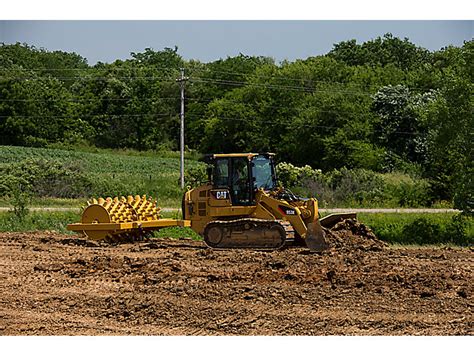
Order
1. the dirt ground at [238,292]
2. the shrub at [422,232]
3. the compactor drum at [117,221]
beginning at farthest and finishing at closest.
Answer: the shrub at [422,232] → the compactor drum at [117,221] → the dirt ground at [238,292]

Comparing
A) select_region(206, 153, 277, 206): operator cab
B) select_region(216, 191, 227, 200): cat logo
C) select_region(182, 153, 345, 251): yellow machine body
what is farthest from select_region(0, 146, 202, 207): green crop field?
select_region(206, 153, 277, 206): operator cab

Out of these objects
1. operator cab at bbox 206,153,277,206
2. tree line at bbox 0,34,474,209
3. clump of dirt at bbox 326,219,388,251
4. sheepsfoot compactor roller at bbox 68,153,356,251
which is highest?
tree line at bbox 0,34,474,209

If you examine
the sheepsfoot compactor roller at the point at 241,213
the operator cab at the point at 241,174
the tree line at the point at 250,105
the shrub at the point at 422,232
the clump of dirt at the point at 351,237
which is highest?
the tree line at the point at 250,105

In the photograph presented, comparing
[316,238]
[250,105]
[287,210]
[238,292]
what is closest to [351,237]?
[316,238]

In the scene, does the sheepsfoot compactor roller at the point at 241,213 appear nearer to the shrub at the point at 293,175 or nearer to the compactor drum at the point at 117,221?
the compactor drum at the point at 117,221

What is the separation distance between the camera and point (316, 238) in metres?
18.2

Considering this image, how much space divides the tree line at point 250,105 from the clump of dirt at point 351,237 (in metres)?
16.6

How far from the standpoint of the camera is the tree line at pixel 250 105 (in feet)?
167

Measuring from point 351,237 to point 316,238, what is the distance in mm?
1465

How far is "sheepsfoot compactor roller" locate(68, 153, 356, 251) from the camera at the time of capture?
18828 millimetres

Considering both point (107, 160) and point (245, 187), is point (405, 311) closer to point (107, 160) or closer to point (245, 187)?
point (245, 187)

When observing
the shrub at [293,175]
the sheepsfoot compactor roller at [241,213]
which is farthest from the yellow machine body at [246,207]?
the shrub at [293,175]

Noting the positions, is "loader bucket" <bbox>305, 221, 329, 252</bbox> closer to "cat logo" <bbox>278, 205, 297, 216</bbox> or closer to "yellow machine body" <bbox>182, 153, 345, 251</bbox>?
"yellow machine body" <bbox>182, 153, 345, 251</bbox>

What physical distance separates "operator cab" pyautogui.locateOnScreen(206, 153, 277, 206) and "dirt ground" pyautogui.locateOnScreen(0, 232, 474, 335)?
1393 millimetres
